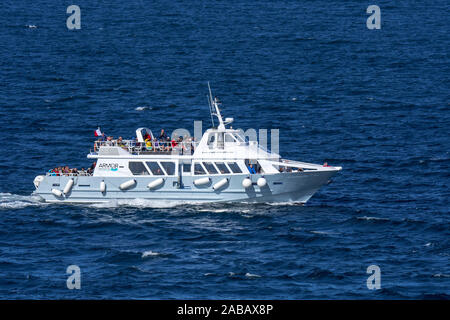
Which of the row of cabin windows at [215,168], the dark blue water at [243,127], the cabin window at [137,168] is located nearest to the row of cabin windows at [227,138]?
the row of cabin windows at [215,168]

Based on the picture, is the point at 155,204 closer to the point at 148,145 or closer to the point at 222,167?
the point at 148,145

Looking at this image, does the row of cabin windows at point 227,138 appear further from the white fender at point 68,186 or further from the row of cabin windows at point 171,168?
the white fender at point 68,186

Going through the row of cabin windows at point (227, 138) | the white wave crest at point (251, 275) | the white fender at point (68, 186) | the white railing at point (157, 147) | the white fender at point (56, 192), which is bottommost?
the white wave crest at point (251, 275)

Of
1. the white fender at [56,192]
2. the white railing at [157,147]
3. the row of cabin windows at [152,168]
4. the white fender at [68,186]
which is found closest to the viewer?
the row of cabin windows at [152,168]

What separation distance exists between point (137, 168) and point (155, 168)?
1.50 m

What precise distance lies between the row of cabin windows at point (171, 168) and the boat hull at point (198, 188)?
752 millimetres

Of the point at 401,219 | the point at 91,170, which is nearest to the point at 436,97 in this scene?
the point at 401,219

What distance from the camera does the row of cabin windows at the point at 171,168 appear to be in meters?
74.1

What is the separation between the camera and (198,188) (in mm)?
74375

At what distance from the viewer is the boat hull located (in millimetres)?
73688

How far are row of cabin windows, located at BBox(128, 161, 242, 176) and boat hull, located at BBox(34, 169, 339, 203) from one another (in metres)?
0.75

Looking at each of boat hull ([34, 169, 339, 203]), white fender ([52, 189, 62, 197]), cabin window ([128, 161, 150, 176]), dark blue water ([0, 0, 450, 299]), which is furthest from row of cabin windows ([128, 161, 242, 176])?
white fender ([52, 189, 62, 197])

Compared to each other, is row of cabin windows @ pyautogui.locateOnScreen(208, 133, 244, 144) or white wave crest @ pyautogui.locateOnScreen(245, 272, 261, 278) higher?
row of cabin windows @ pyautogui.locateOnScreen(208, 133, 244, 144)

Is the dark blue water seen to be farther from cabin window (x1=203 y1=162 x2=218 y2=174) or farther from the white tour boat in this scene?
cabin window (x1=203 y1=162 x2=218 y2=174)
